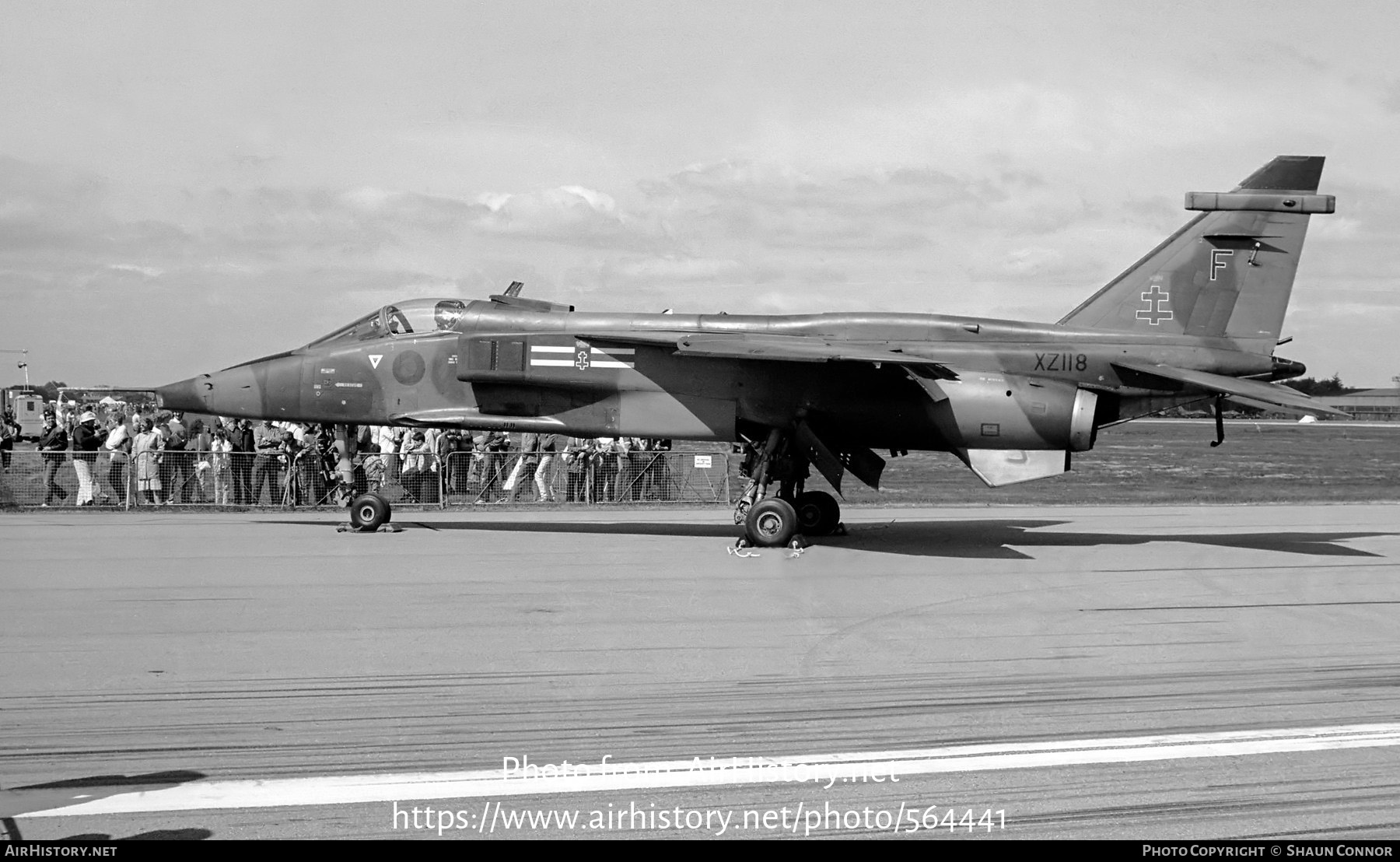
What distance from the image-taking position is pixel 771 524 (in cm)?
1456

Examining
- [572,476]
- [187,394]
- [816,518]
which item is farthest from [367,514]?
[572,476]

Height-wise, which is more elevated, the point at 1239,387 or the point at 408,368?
the point at 408,368

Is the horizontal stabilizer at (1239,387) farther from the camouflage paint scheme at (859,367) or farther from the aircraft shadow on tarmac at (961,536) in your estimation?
the aircraft shadow on tarmac at (961,536)

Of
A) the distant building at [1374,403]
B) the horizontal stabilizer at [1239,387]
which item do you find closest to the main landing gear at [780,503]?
the horizontal stabilizer at [1239,387]

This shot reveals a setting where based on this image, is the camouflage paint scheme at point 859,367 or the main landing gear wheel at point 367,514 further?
the main landing gear wheel at point 367,514

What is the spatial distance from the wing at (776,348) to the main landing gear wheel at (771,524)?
5.93 feet

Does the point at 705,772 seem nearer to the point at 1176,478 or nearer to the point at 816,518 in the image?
the point at 816,518

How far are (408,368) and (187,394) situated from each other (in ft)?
10.2

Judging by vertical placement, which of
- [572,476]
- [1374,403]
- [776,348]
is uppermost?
[776,348]

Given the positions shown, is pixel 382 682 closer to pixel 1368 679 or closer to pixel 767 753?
pixel 767 753

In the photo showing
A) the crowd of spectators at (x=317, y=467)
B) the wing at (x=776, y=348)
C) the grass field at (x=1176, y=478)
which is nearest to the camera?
the wing at (x=776, y=348)

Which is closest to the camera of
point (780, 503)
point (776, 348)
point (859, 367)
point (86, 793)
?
point (86, 793)

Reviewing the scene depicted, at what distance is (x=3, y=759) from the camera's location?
571cm

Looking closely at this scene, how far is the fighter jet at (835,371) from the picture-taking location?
48.5 ft
